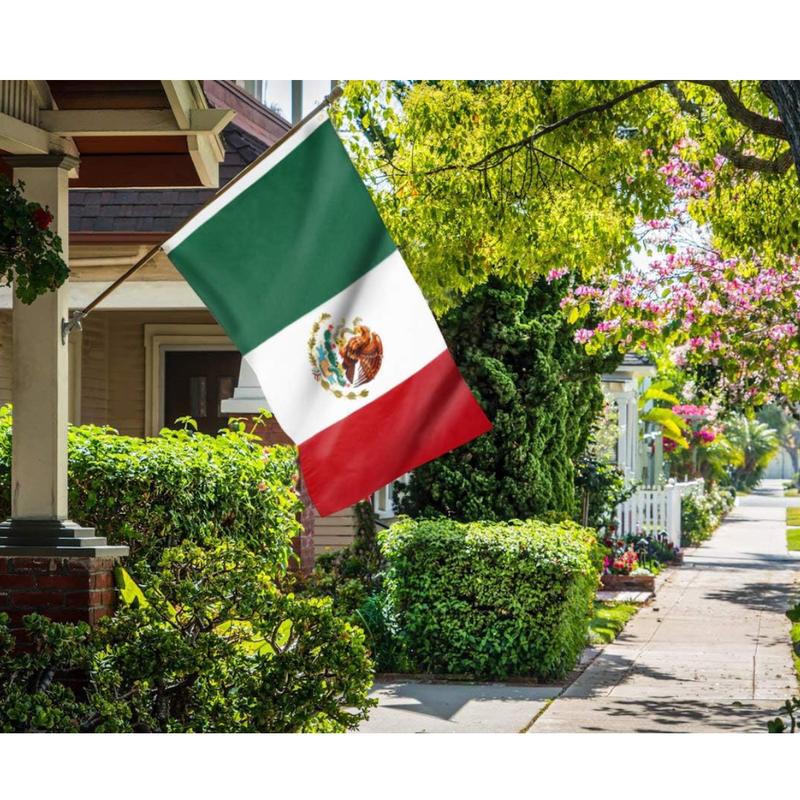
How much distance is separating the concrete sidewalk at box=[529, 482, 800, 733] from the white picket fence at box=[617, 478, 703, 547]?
186 centimetres

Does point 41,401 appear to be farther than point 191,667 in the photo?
Yes

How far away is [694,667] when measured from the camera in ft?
38.9

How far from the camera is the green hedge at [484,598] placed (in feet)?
35.4

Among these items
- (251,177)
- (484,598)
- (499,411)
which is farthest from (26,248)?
(499,411)

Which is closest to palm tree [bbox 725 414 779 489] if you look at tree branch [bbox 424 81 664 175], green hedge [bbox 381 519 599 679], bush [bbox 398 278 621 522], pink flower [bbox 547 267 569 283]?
pink flower [bbox 547 267 569 283]

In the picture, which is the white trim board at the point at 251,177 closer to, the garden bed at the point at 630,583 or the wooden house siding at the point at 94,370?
the wooden house siding at the point at 94,370

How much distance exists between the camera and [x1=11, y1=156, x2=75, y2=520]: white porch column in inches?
270

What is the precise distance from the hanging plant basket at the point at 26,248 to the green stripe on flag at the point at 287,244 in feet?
2.67

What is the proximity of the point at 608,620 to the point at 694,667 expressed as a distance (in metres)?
2.47

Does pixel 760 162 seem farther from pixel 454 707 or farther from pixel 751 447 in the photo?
pixel 751 447

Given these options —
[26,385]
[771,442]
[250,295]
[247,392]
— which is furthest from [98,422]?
[771,442]

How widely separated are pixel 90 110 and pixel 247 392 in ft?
20.8

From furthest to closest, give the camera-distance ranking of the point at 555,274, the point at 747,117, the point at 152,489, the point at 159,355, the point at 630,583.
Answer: the point at 630,583 < the point at 159,355 < the point at 555,274 < the point at 747,117 < the point at 152,489

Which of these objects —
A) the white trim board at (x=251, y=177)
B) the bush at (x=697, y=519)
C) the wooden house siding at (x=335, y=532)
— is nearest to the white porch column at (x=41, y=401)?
the white trim board at (x=251, y=177)
